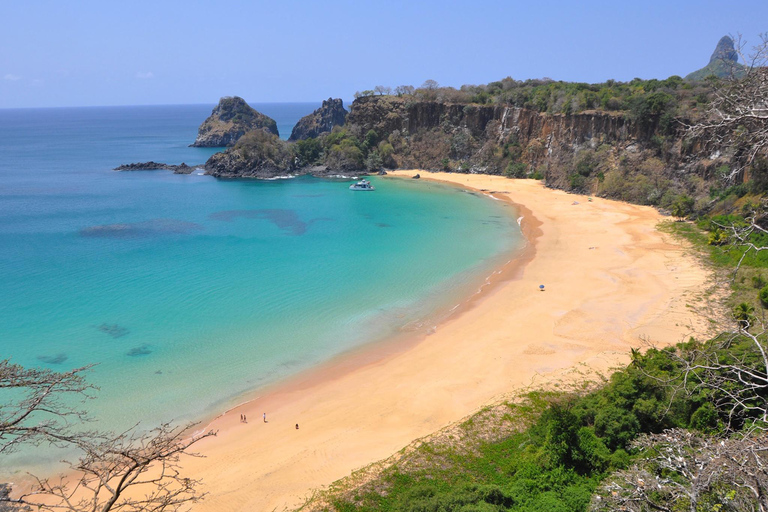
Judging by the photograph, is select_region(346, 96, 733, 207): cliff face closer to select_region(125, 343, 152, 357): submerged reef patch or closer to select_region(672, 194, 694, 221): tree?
select_region(672, 194, 694, 221): tree

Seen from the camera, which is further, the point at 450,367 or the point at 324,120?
the point at 324,120

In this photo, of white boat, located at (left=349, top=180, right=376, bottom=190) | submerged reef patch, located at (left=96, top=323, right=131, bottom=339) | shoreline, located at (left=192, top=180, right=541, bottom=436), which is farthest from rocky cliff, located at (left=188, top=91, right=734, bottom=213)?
submerged reef patch, located at (left=96, top=323, right=131, bottom=339)

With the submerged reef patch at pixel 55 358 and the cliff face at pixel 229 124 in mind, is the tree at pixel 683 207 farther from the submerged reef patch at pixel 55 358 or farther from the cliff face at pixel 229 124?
the cliff face at pixel 229 124

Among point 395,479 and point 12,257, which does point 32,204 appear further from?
point 395,479

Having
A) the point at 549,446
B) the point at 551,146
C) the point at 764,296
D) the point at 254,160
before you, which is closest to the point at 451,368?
the point at 549,446

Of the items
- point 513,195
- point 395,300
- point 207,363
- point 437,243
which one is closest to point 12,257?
point 207,363

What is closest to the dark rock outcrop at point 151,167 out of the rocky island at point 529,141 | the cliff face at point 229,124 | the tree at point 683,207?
the rocky island at point 529,141

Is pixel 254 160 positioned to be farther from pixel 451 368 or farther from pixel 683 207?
pixel 451 368
